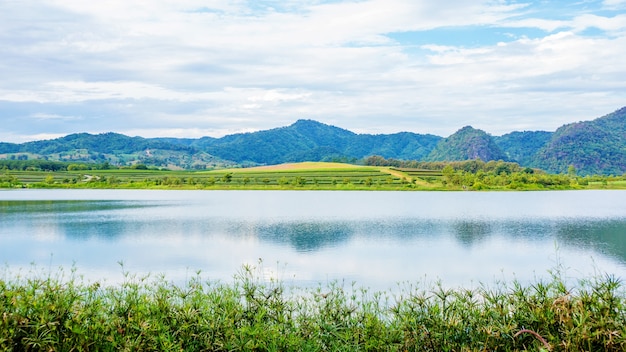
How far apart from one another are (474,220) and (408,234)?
11743mm

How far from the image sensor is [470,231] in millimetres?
35281

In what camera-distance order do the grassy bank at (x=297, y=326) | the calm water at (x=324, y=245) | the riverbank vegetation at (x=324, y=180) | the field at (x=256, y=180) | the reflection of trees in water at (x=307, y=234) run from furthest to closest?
the field at (x=256, y=180)
the riverbank vegetation at (x=324, y=180)
the reflection of trees in water at (x=307, y=234)
the calm water at (x=324, y=245)
the grassy bank at (x=297, y=326)

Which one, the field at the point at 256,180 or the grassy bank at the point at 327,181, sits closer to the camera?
the grassy bank at the point at 327,181

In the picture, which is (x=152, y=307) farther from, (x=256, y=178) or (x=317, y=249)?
(x=256, y=178)

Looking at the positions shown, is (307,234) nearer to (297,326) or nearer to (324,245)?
(324,245)

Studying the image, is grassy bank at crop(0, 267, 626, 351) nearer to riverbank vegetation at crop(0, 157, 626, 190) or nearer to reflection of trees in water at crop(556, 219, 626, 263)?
reflection of trees in water at crop(556, 219, 626, 263)

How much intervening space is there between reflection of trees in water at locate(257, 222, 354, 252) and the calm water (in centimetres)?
7

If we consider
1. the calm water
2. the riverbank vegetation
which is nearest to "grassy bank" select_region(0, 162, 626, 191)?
the riverbank vegetation

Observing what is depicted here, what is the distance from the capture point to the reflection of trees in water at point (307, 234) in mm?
28380

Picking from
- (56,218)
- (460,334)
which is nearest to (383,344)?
(460,334)

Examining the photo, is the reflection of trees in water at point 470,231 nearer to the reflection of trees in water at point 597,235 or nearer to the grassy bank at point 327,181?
the reflection of trees in water at point 597,235

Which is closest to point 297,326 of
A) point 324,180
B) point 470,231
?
point 470,231

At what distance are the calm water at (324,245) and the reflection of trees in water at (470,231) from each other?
0.21 feet

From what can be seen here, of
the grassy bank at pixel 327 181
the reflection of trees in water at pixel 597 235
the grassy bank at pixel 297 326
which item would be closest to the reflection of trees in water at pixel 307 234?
the reflection of trees in water at pixel 597 235
